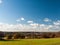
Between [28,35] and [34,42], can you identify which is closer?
[28,35]

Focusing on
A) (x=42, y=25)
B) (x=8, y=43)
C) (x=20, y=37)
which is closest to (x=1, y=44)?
(x=8, y=43)

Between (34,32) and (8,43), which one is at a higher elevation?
(34,32)

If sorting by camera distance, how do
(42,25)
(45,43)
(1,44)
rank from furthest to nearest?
1. (42,25)
2. (45,43)
3. (1,44)

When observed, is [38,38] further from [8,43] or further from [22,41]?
[8,43]

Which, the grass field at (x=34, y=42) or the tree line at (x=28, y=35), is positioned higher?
the tree line at (x=28, y=35)

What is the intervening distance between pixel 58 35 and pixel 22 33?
4.91ft

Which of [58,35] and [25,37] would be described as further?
[58,35]

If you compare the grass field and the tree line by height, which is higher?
the tree line

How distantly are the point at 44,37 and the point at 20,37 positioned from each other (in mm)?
923

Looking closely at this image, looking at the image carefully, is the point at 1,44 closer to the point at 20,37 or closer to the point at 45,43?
the point at 20,37

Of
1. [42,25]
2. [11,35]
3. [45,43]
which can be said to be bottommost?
[45,43]

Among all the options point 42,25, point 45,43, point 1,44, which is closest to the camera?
point 1,44

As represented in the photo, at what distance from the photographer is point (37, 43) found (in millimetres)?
5281

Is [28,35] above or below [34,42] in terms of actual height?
above
